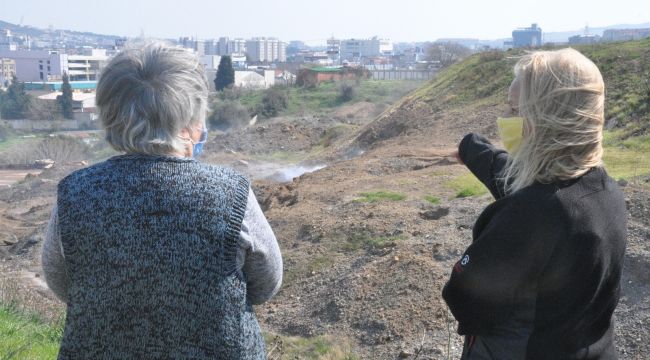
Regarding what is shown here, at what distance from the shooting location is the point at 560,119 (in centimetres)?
233

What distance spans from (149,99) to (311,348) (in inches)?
220

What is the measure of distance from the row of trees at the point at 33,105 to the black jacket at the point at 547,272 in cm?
7098

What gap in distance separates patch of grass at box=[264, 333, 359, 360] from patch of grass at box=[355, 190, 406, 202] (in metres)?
4.57

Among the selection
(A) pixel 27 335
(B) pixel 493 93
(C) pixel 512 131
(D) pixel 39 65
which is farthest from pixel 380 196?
(D) pixel 39 65

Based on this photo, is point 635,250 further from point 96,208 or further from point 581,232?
point 96,208

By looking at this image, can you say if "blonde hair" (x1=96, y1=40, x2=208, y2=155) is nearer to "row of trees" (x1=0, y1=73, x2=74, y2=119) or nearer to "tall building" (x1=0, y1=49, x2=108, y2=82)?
"row of trees" (x1=0, y1=73, x2=74, y2=119)

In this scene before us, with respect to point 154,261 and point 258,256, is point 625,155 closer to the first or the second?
point 258,256

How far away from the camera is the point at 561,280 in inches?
91.8

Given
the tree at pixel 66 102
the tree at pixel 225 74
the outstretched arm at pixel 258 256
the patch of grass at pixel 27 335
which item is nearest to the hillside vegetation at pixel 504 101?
the patch of grass at pixel 27 335

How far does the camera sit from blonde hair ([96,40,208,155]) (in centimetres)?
231

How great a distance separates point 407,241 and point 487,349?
716 centimetres

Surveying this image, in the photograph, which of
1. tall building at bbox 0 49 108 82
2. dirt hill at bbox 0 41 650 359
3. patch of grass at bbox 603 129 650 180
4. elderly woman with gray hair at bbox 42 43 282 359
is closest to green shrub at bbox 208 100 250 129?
dirt hill at bbox 0 41 650 359

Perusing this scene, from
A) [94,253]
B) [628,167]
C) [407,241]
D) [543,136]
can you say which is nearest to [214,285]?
[94,253]

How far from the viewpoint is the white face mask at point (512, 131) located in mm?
2477
